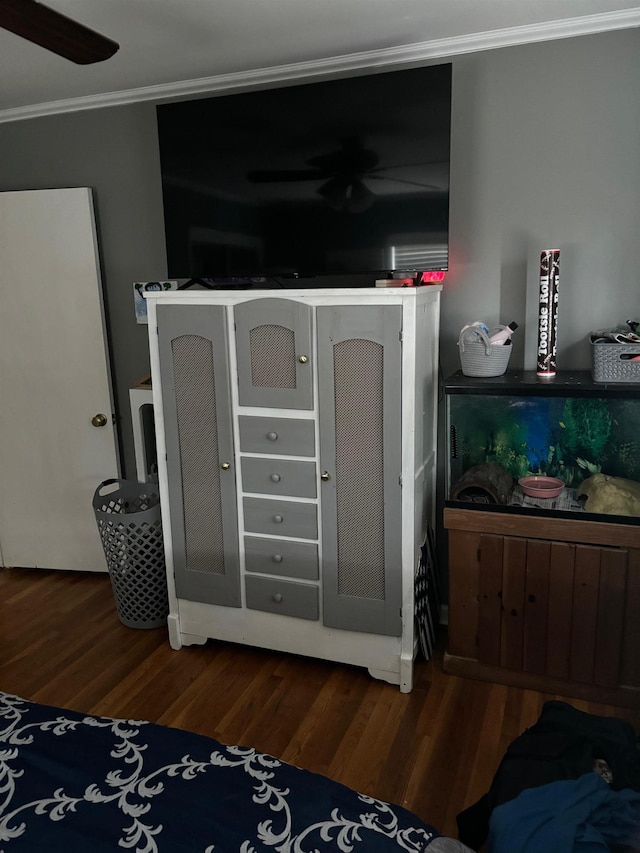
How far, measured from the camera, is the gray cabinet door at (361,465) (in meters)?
2.30

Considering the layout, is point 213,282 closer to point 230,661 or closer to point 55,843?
point 230,661

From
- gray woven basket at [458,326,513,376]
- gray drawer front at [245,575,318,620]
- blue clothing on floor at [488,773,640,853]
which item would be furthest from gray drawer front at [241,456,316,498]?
blue clothing on floor at [488,773,640,853]

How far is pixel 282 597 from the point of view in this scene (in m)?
2.60

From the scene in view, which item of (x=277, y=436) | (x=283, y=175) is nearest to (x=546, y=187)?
(x=283, y=175)

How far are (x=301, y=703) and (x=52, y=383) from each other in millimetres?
2058

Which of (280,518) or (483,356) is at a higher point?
(483,356)

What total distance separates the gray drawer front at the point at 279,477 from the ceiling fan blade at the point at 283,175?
3.61 ft

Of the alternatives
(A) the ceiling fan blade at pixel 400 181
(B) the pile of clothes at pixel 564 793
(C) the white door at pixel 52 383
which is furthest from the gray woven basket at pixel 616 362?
(C) the white door at pixel 52 383

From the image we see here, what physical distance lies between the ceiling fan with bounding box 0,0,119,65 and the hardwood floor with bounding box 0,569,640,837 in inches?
82.6

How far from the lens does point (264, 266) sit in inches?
106

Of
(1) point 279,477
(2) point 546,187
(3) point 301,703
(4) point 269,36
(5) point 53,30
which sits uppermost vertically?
(4) point 269,36

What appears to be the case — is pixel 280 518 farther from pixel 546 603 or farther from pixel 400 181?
pixel 400 181

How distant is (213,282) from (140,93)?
947 millimetres

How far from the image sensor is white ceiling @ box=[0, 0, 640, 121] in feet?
7.06
